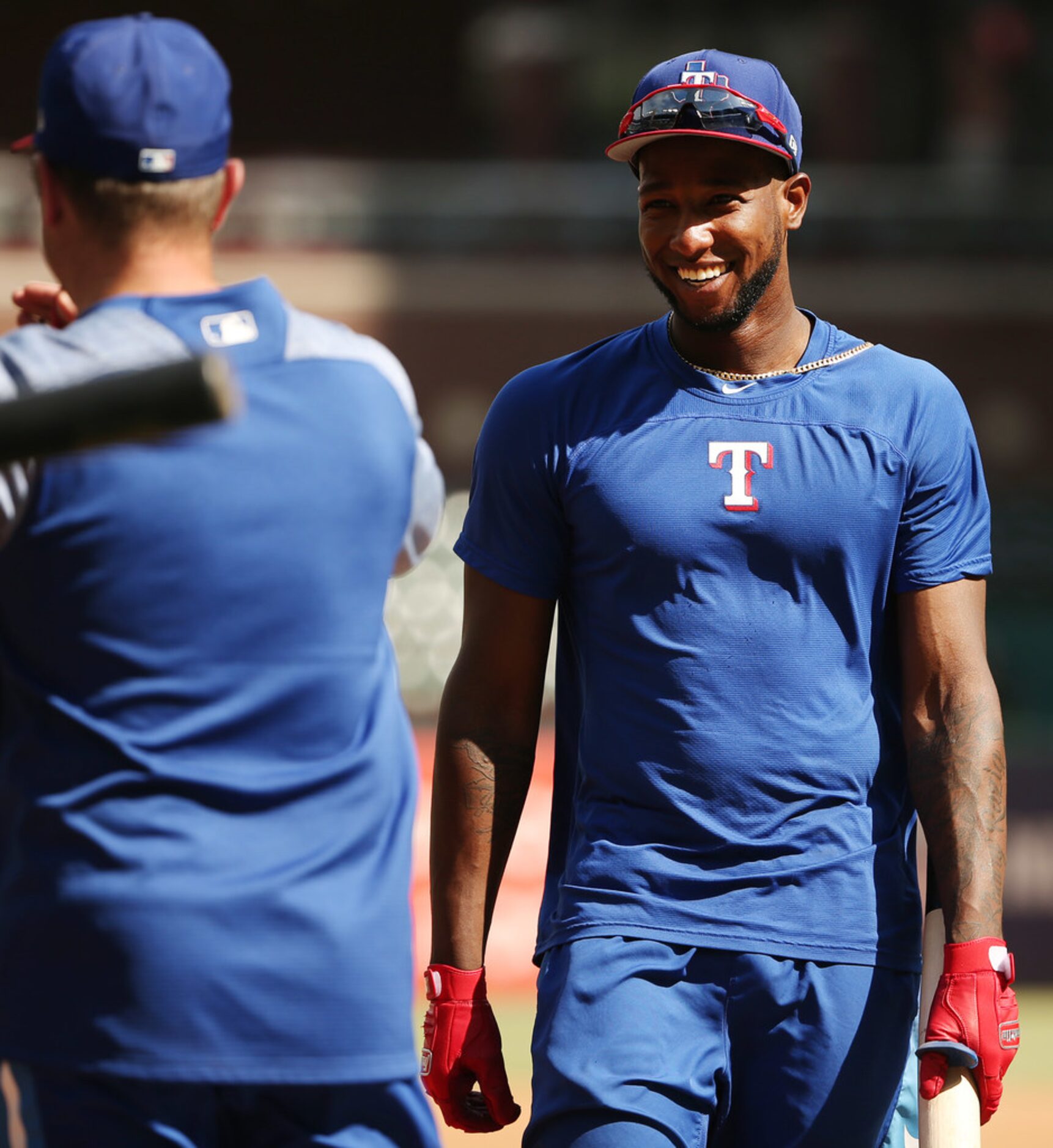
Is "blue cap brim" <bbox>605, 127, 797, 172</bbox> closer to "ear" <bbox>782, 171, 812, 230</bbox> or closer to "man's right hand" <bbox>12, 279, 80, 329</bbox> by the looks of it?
"ear" <bbox>782, 171, 812, 230</bbox>

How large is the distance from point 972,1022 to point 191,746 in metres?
1.61

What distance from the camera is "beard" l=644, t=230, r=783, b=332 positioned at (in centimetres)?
357

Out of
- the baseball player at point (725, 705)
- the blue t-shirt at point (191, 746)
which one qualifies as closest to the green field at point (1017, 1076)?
the baseball player at point (725, 705)

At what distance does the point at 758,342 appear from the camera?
3.61m

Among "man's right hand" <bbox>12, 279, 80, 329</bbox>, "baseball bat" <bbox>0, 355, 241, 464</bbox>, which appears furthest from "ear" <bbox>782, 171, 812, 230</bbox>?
"baseball bat" <bbox>0, 355, 241, 464</bbox>

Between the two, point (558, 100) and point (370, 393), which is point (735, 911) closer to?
point (370, 393)

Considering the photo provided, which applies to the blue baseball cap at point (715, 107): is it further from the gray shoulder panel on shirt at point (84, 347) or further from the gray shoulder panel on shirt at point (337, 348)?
the gray shoulder panel on shirt at point (84, 347)

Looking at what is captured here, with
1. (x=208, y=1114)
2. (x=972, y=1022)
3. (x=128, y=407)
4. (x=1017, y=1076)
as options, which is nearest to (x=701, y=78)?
(x=972, y=1022)

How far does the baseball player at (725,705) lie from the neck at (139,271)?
47.3 inches

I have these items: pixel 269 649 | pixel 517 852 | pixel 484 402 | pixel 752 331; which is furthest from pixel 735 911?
pixel 484 402

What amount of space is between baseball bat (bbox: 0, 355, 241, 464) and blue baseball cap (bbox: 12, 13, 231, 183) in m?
1.12

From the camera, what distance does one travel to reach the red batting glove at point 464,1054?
11.5 ft

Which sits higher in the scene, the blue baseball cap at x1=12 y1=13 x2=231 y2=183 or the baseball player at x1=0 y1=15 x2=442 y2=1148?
the blue baseball cap at x1=12 y1=13 x2=231 y2=183

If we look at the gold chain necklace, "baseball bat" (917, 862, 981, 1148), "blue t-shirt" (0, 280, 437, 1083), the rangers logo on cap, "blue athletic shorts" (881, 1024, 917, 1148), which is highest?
the rangers logo on cap
